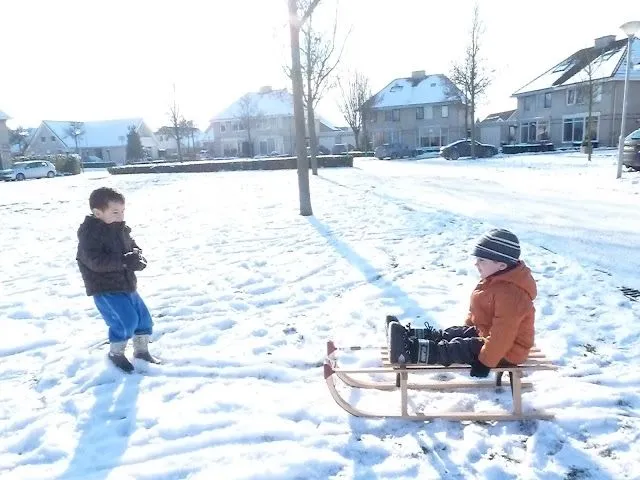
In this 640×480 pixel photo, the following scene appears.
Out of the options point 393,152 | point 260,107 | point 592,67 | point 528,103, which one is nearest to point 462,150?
point 393,152

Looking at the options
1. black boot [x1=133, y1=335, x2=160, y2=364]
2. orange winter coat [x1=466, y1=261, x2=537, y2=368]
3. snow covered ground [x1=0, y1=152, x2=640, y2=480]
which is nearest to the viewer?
snow covered ground [x1=0, y1=152, x2=640, y2=480]

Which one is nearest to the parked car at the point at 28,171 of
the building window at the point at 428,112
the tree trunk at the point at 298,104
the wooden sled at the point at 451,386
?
the tree trunk at the point at 298,104

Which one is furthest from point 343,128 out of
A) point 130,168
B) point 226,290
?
point 226,290

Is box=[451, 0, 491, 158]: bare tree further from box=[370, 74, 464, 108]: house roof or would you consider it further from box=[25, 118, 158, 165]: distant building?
box=[25, 118, 158, 165]: distant building

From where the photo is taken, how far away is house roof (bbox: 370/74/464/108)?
178ft

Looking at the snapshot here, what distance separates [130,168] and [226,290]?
3168cm

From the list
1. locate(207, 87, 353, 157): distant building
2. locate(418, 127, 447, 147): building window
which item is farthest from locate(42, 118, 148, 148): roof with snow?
locate(418, 127, 447, 147): building window

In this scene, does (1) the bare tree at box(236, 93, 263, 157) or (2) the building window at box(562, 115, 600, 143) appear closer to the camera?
(2) the building window at box(562, 115, 600, 143)

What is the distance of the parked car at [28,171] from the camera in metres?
35.5

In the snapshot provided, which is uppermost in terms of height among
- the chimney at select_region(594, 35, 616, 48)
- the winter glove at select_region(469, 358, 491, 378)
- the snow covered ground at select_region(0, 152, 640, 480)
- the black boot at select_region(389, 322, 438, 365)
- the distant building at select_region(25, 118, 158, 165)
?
the chimney at select_region(594, 35, 616, 48)

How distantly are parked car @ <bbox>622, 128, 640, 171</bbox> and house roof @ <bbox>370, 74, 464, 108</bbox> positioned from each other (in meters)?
38.6

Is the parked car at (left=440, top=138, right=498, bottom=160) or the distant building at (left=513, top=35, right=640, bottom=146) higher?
the distant building at (left=513, top=35, right=640, bottom=146)

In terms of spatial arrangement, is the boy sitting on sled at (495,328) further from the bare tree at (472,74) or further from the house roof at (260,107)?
the house roof at (260,107)

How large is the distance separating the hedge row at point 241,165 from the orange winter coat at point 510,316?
27209mm
